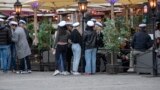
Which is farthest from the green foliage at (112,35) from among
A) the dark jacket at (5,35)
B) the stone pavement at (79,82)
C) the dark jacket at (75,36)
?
the dark jacket at (5,35)

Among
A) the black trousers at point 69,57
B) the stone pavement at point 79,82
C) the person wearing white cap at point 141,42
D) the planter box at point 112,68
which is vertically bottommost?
the stone pavement at point 79,82

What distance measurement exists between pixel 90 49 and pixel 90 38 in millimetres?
381

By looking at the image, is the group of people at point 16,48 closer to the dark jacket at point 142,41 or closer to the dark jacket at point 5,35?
the dark jacket at point 5,35

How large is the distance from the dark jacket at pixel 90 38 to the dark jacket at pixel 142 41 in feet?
4.72

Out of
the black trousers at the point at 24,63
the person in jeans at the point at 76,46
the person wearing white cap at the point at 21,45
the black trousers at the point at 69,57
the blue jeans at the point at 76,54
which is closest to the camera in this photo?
the person in jeans at the point at 76,46

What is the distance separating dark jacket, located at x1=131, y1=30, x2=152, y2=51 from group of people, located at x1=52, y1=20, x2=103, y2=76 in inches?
55.3

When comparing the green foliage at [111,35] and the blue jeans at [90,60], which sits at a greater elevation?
the green foliage at [111,35]

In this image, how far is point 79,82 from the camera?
16.8 m

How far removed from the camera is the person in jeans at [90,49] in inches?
771

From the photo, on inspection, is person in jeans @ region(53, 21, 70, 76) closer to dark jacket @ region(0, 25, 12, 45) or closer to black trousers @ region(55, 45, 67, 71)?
black trousers @ region(55, 45, 67, 71)

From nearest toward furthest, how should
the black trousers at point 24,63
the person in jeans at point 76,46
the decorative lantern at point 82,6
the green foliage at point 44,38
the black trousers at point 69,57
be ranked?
the person in jeans at point 76,46 → the black trousers at point 69,57 → the black trousers at point 24,63 → the decorative lantern at point 82,6 → the green foliage at point 44,38

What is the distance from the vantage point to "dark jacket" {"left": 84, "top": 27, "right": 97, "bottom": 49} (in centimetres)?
1958

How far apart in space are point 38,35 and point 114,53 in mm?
3580

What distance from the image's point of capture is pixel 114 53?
1967 cm
